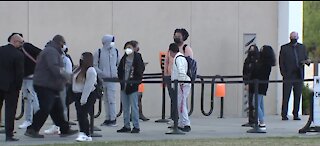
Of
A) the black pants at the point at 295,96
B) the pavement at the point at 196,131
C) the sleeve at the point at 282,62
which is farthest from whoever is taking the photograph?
the black pants at the point at 295,96

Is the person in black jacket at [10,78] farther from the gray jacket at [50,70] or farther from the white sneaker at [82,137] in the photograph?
the white sneaker at [82,137]

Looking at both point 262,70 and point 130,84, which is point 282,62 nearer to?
point 262,70

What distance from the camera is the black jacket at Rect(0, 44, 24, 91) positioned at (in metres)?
12.5

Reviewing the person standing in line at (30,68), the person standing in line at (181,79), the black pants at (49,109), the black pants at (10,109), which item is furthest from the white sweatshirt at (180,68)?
the black pants at (10,109)

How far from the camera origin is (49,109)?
490 inches

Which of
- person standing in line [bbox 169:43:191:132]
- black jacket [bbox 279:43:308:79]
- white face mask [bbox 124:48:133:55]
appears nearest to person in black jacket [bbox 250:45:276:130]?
person standing in line [bbox 169:43:191:132]

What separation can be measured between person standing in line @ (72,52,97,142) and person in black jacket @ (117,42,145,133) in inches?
46.1

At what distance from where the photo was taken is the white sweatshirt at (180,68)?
1370cm

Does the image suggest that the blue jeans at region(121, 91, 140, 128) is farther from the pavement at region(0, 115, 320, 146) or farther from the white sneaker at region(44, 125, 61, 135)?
the white sneaker at region(44, 125, 61, 135)

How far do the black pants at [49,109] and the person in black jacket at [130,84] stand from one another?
1.47 m

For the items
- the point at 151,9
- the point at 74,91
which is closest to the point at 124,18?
the point at 151,9

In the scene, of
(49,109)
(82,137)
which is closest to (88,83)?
(49,109)

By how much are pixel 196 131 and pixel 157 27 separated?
4475 millimetres

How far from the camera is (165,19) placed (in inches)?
722
